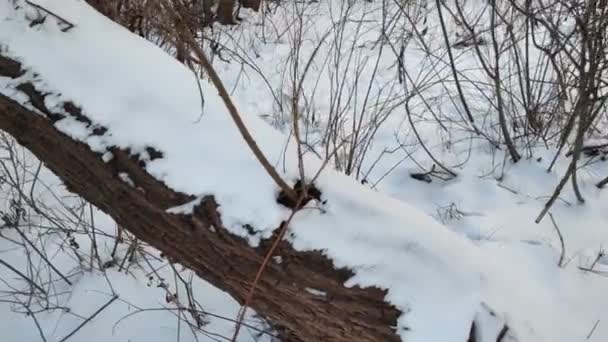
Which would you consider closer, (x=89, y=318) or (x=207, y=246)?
(x=207, y=246)

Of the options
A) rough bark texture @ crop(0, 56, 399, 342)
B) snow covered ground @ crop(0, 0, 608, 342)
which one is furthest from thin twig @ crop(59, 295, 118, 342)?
rough bark texture @ crop(0, 56, 399, 342)

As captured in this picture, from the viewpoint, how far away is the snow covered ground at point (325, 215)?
4.14 feet

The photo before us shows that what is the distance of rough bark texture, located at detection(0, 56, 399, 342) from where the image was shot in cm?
126

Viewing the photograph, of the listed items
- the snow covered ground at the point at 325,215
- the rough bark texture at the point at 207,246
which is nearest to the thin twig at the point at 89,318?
the snow covered ground at the point at 325,215

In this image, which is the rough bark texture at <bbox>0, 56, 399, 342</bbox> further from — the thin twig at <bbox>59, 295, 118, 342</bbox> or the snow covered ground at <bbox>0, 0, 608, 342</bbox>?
the thin twig at <bbox>59, 295, 118, 342</bbox>

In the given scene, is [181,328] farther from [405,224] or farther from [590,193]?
[590,193]

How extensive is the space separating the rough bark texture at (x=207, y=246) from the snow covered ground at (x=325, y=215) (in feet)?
0.10

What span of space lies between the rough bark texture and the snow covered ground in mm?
32

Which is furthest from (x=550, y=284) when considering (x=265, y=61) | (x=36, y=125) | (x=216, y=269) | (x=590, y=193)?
(x=265, y=61)

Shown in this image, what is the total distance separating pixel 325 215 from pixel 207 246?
304 mm

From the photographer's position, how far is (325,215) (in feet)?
4.38

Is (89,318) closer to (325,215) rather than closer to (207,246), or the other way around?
(207,246)

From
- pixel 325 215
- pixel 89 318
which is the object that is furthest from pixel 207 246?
pixel 89 318

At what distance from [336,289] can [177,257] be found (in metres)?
0.47
